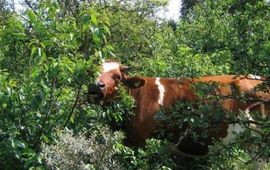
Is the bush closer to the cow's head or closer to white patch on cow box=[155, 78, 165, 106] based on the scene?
the cow's head

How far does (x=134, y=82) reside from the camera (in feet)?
20.8

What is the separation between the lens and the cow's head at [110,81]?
5463 millimetres

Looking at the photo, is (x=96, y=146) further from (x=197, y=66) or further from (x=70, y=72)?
(x=197, y=66)

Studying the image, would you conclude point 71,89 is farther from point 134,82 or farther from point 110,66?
point 134,82

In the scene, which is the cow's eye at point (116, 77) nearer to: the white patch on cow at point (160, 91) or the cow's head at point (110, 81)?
the cow's head at point (110, 81)

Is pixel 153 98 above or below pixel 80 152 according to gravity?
above

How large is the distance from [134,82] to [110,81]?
51 cm

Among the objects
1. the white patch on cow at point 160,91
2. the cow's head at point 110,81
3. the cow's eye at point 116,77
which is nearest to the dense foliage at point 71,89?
the cow's head at point 110,81

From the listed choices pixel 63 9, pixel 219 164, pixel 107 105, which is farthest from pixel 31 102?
pixel 63 9

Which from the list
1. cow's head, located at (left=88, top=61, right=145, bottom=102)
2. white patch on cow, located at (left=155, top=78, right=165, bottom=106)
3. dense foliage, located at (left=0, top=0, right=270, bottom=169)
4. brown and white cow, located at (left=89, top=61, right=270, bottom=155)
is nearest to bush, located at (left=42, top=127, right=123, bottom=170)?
dense foliage, located at (left=0, top=0, right=270, bottom=169)

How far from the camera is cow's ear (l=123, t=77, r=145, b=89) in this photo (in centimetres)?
630

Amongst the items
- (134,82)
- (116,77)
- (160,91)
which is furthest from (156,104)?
(116,77)

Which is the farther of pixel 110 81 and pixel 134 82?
pixel 134 82

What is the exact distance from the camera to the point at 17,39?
13.6 ft
